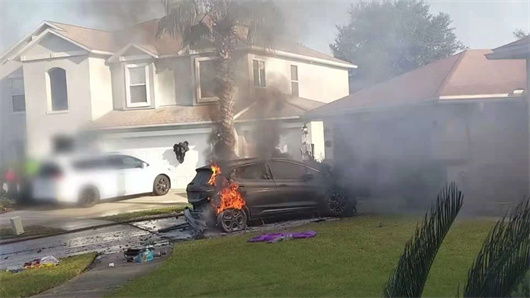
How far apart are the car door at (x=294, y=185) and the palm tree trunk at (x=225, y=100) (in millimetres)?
940

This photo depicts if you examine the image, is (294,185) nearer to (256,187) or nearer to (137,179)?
(256,187)

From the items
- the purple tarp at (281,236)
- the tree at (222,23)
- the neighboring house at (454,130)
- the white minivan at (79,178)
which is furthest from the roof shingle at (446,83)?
the white minivan at (79,178)

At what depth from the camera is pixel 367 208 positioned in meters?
11.6

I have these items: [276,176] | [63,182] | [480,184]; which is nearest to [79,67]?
[63,182]

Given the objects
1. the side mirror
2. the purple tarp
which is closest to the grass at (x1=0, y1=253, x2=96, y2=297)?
the purple tarp

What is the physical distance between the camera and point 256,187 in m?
10.7

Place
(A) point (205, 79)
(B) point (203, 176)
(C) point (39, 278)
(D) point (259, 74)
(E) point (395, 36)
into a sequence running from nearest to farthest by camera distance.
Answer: (E) point (395, 36) → (C) point (39, 278) → (A) point (205, 79) → (D) point (259, 74) → (B) point (203, 176)

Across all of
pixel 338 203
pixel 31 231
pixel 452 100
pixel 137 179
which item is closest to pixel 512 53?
pixel 452 100

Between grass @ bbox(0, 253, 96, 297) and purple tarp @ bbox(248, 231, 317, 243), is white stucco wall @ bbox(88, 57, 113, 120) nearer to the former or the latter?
grass @ bbox(0, 253, 96, 297)

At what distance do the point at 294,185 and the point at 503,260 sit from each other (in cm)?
780

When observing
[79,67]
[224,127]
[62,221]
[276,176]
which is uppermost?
[79,67]

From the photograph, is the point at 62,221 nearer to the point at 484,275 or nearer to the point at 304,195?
the point at 304,195

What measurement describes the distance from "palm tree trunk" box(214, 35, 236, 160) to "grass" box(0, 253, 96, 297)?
294 centimetres

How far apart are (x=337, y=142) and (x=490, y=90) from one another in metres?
3.54
